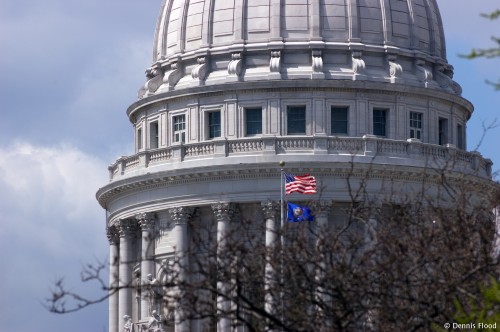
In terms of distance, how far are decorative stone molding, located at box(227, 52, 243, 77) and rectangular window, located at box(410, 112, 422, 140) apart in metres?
9.13

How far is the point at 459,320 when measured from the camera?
46.6 meters

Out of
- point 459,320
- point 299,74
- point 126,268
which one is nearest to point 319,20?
A: point 299,74

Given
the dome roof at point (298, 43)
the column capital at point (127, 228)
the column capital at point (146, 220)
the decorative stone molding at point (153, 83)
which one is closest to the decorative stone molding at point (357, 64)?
the dome roof at point (298, 43)

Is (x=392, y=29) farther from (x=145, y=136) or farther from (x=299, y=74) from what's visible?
(x=145, y=136)

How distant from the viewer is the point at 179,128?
398ft

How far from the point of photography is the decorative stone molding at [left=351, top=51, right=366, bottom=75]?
391 feet

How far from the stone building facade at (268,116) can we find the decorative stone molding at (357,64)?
8 centimetres

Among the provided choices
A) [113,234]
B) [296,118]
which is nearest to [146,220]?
[113,234]

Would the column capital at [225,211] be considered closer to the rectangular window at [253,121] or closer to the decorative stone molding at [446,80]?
the rectangular window at [253,121]

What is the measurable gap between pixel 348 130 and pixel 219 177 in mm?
7258

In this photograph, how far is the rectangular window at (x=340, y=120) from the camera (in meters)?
119

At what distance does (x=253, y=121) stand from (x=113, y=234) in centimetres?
1095

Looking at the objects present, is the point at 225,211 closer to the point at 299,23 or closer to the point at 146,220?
the point at 146,220

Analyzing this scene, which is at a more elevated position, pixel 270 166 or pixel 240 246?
pixel 270 166
